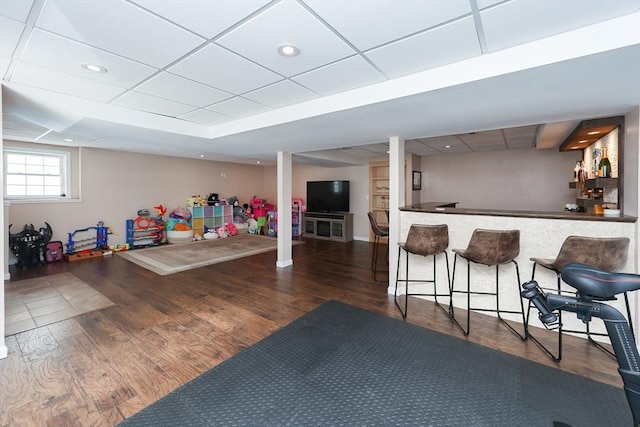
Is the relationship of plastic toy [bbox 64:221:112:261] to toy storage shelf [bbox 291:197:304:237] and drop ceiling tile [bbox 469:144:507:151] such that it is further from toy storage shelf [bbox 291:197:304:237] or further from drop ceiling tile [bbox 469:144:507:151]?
drop ceiling tile [bbox 469:144:507:151]

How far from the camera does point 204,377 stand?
6.85ft

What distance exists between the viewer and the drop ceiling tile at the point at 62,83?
2.22 m

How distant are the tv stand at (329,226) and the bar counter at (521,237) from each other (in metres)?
3.79

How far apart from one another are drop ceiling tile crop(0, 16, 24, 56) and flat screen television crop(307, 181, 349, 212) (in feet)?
21.3

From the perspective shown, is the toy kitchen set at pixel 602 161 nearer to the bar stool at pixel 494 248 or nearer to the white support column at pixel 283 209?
the bar stool at pixel 494 248

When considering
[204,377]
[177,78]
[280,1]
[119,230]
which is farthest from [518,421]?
[119,230]

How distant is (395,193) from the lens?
12.6 feet

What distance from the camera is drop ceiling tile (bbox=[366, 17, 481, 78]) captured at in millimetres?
1645

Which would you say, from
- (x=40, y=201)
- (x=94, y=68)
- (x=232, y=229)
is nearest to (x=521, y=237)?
(x=94, y=68)

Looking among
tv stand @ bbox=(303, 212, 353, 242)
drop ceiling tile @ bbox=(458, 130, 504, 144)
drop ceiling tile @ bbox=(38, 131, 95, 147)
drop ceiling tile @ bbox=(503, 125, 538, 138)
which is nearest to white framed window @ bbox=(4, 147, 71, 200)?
drop ceiling tile @ bbox=(38, 131, 95, 147)

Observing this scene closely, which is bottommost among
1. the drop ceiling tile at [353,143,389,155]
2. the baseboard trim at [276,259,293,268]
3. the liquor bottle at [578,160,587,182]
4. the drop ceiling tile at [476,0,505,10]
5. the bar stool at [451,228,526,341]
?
the baseboard trim at [276,259,293,268]

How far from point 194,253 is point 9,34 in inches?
187

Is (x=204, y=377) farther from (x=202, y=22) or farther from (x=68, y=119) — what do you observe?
(x=68, y=119)

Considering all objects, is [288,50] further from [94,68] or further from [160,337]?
[160,337]
